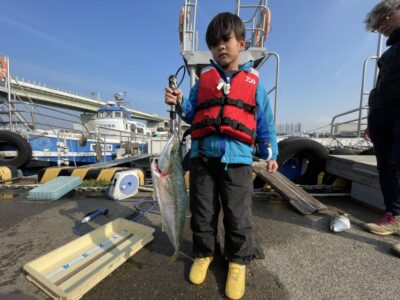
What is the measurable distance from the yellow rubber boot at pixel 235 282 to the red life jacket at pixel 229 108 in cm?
100

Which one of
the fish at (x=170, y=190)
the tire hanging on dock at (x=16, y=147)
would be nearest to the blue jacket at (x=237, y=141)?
the fish at (x=170, y=190)

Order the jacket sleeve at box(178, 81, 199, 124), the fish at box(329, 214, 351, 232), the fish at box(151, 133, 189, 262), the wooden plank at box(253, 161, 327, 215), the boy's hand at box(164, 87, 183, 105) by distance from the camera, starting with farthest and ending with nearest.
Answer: the wooden plank at box(253, 161, 327, 215), the fish at box(329, 214, 351, 232), the jacket sleeve at box(178, 81, 199, 124), the boy's hand at box(164, 87, 183, 105), the fish at box(151, 133, 189, 262)

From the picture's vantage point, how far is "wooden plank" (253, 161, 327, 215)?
2995 millimetres

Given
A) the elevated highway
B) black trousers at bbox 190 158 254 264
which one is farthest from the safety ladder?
the elevated highway

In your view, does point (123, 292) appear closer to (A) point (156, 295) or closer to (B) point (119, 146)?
(A) point (156, 295)

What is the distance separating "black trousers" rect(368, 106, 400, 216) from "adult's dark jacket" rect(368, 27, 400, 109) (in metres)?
0.10

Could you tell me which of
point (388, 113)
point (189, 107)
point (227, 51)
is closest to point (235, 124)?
point (189, 107)

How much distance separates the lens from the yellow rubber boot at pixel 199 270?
1.66 metres

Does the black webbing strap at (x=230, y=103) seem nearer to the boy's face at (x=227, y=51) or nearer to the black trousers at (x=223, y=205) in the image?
the boy's face at (x=227, y=51)

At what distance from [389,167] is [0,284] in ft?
12.3

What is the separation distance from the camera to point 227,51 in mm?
1748

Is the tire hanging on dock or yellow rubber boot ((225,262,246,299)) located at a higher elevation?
the tire hanging on dock

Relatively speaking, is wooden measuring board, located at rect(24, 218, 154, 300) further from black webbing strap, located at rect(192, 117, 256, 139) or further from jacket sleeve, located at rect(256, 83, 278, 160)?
jacket sleeve, located at rect(256, 83, 278, 160)

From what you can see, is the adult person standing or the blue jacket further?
the adult person standing
